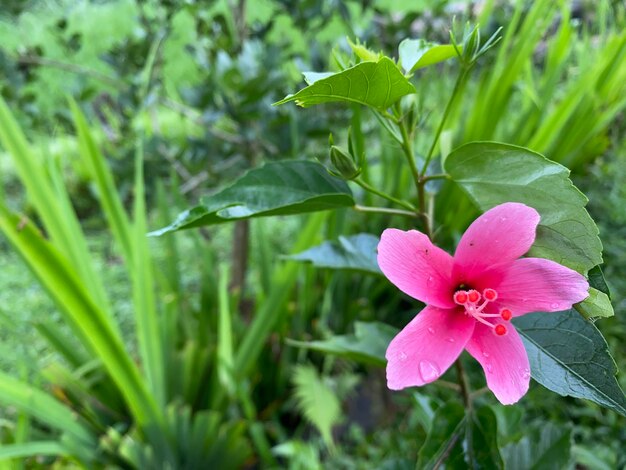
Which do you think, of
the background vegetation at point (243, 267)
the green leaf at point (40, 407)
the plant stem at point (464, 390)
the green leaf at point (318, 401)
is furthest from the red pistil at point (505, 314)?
the green leaf at point (40, 407)

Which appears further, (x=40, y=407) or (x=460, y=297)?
(x=40, y=407)

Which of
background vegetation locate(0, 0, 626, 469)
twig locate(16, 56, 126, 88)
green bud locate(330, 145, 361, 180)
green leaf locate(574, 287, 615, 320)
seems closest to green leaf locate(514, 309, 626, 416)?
green leaf locate(574, 287, 615, 320)

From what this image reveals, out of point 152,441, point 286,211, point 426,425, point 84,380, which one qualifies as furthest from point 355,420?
point 286,211

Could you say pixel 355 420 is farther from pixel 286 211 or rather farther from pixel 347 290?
pixel 286 211

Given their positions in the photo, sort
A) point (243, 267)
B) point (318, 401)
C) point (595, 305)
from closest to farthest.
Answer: point (595, 305), point (318, 401), point (243, 267)

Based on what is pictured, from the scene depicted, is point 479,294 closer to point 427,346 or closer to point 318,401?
point 427,346

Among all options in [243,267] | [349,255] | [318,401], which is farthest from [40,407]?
[349,255]
